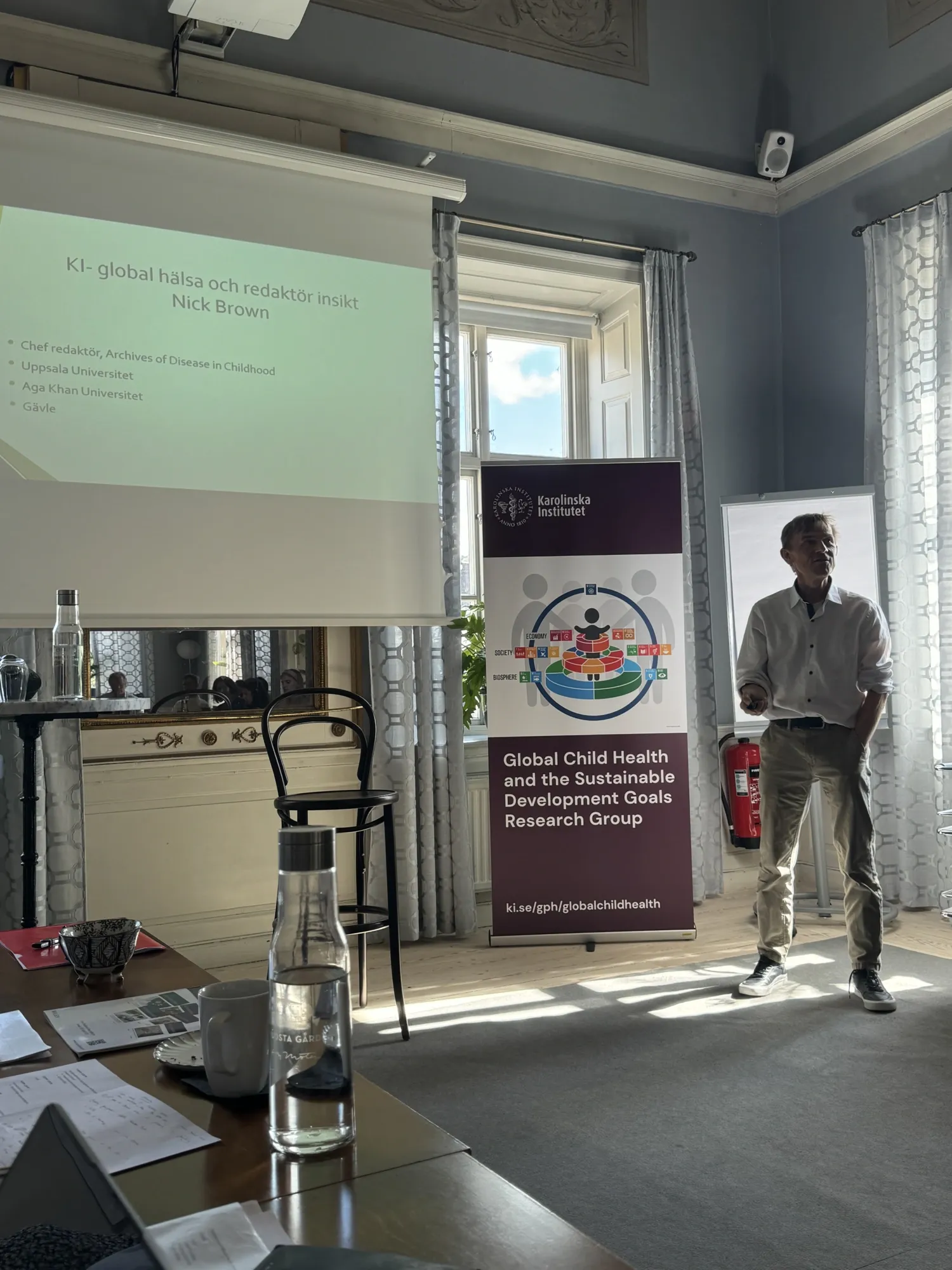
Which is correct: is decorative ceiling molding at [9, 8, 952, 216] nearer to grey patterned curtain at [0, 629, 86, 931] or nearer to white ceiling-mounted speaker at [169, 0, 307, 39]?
white ceiling-mounted speaker at [169, 0, 307, 39]

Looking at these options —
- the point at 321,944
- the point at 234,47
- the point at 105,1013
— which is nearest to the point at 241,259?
the point at 234,47

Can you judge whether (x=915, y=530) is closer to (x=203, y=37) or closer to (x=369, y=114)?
(x=369, y=114)

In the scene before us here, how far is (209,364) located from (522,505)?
1.29m

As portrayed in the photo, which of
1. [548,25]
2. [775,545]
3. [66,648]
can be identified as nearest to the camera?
[66,648]

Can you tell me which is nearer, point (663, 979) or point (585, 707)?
point (663, 979)

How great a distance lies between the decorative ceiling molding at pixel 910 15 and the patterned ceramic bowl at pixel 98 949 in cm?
491

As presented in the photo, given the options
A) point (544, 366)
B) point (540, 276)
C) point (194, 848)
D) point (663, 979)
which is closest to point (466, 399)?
point (544, 366)

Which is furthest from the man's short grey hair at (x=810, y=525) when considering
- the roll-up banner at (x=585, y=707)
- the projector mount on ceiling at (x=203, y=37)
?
the projector mount on ceiling at (x=203, y=37)

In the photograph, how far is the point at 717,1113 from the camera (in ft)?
8.21

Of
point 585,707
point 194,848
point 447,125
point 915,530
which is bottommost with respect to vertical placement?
point 194,848

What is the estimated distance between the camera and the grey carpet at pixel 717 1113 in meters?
1.96

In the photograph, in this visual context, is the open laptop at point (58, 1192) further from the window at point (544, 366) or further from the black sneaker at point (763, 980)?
the window at point (544, 366)

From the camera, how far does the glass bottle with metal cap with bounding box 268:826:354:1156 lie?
32.7 inches

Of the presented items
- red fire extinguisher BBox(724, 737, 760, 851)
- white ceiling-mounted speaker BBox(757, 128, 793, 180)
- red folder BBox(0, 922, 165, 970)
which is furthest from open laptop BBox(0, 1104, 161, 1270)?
white ceiling-mounted speaker BBox(757, 128, 793, 180)
